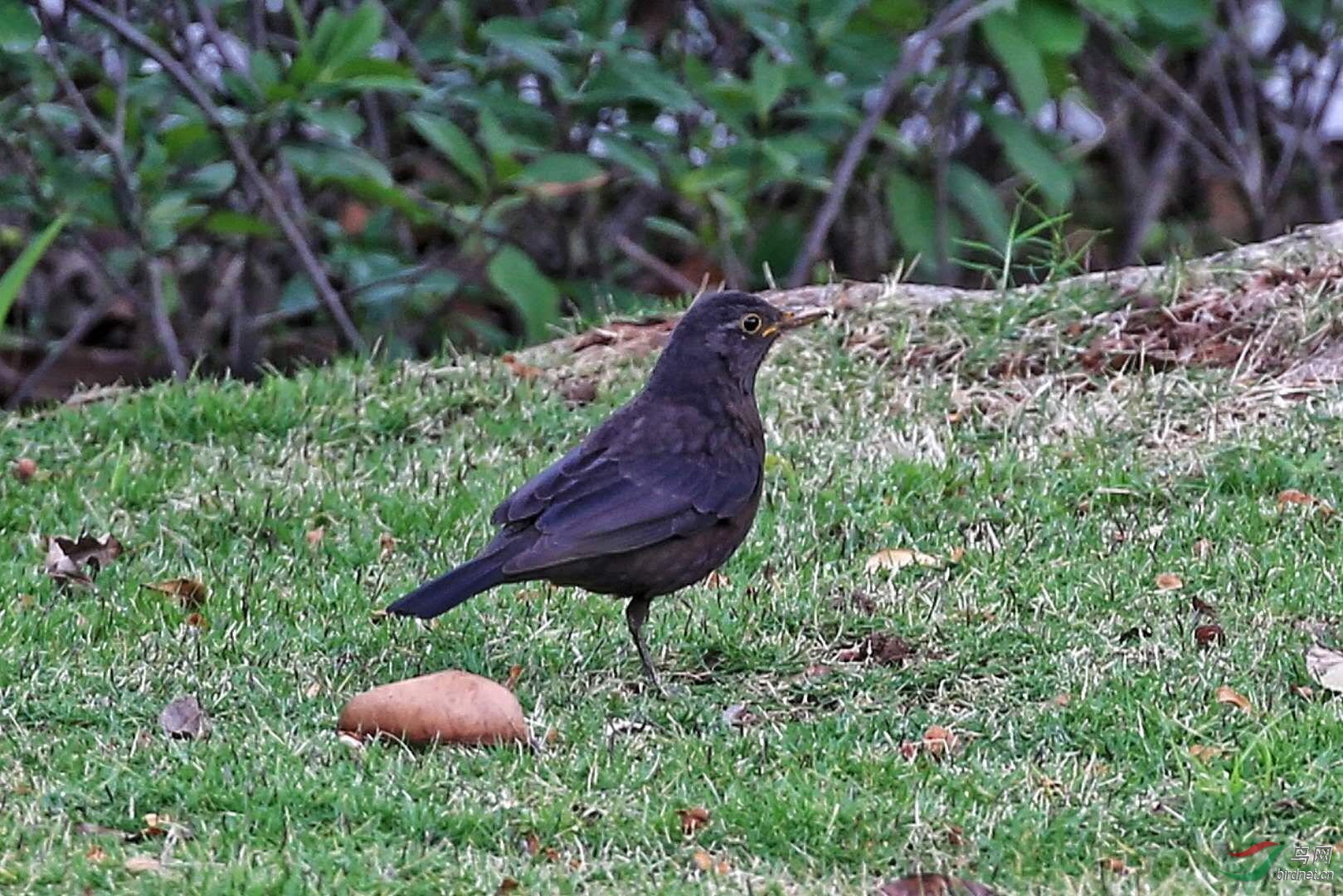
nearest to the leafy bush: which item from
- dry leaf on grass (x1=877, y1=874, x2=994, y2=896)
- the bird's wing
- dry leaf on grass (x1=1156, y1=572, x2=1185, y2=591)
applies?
dry leaf on grass (x1=1156, y1=572, x2=1185, y2=591)

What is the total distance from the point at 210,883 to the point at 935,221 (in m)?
7.36

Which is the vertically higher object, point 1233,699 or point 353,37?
point 353,37

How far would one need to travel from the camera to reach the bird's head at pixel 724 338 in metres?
6.14

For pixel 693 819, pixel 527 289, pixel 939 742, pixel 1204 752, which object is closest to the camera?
pixel 693 819

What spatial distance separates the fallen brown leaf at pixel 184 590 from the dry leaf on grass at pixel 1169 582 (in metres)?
2.73

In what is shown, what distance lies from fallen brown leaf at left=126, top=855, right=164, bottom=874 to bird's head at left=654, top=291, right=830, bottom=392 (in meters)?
2.35

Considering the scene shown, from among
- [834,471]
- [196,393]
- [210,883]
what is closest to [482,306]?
[196,393]

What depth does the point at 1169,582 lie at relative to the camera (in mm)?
6090

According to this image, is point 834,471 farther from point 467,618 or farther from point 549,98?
point 549,98

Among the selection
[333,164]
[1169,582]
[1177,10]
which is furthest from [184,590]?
[1177,10]

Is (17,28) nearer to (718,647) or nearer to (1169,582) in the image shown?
(718,647)

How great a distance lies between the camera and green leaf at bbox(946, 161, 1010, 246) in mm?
10570

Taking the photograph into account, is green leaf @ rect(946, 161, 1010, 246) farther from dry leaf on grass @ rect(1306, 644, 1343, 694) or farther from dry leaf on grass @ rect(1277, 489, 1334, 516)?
dry leaf on grass @ rect(1306, 644, 1343, 694)

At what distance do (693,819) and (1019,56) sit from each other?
19.3 ft
